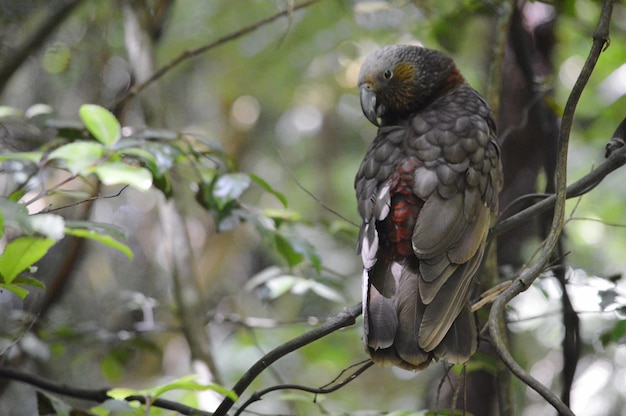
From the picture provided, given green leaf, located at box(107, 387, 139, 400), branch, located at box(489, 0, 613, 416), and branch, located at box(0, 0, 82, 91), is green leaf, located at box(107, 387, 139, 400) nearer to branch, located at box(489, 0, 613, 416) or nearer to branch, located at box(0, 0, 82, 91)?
branch, located at box(489, 0, 613, 416)

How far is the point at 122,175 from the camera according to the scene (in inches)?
54.1

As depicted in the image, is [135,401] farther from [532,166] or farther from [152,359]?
[152,359]

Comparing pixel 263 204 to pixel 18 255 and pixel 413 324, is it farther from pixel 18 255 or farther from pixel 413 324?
pixel 18 255

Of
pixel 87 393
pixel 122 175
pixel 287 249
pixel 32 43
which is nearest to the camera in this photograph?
pixel 122 175

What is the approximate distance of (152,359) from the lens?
4.98 meters

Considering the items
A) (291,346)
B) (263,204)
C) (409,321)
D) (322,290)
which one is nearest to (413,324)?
(409,321)

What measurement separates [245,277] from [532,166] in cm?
294

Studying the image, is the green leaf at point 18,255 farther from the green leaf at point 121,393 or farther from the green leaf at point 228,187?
the green leaf at point 228,187

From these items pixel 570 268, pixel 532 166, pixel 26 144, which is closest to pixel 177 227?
pixel 26 144

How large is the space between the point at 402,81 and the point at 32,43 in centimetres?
148

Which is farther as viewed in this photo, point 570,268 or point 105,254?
point 105,254

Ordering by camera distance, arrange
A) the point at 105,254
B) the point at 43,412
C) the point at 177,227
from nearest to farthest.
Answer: the point at 43,412, the point at 177,227, the point at 105,254

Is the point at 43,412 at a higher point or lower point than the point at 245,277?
higher

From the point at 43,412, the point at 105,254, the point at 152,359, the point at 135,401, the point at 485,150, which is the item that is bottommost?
the point at 152,359
